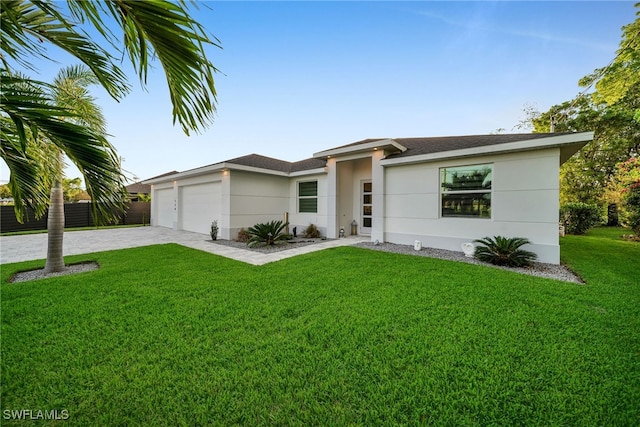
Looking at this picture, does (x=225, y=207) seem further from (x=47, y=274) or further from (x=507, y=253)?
(x=507, y=253)

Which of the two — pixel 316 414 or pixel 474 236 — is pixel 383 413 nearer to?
pixel 316 414

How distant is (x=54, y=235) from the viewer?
5234 mm

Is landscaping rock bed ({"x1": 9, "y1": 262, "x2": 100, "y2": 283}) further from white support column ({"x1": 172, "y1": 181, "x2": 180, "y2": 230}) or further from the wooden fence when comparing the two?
white support column ({"x1": 172, "y1": 181, "x2": 180, "y2": 230})

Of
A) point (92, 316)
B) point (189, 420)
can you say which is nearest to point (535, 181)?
point (189, 420)

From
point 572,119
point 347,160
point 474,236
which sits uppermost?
point 572,119

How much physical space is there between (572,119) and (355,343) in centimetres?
2303

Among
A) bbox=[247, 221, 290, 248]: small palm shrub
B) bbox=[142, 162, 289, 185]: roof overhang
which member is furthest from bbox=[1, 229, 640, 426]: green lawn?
bbox=[142, 162, 289, 185]: roof overhang

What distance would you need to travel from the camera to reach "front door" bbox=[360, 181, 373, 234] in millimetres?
10094

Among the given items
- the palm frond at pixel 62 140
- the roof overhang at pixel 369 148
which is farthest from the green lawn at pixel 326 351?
the roof overhang at pixel 369 148

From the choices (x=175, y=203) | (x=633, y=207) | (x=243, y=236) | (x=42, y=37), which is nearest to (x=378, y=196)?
(x=243, y=236)

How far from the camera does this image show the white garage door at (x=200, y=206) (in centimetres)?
1068

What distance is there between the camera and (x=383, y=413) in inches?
64.1

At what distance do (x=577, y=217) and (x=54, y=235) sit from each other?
21058 millimetres

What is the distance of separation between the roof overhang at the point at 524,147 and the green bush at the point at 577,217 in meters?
8.30
